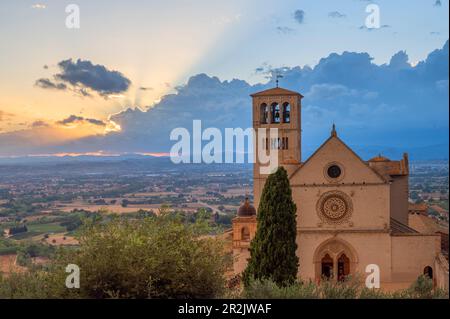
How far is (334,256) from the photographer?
33.3 metres

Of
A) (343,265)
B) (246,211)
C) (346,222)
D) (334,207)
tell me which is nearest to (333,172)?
(334,207)

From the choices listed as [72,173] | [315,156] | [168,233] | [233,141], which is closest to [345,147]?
[315,156]

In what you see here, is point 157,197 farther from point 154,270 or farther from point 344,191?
point 154,270

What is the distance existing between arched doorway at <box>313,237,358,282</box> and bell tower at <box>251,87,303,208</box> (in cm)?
806

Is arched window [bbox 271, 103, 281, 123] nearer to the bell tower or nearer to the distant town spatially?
the bell tower

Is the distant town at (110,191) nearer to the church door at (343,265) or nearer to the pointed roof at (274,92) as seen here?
the church door at (343,265)

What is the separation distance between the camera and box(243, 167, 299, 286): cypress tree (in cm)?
2811

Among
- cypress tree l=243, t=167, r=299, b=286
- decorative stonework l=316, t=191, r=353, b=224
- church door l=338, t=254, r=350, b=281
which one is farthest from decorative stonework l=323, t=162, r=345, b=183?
church door l=338, t=254, r=350, b=281

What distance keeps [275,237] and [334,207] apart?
5426mm

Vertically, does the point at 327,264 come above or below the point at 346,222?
below

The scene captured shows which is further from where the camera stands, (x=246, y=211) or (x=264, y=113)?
(x=264, y=113)

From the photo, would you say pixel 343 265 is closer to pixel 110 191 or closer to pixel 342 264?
pixel 342 264

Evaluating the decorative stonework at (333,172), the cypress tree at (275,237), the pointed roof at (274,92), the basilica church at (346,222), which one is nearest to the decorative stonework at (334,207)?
the basilica church at (346,222)
